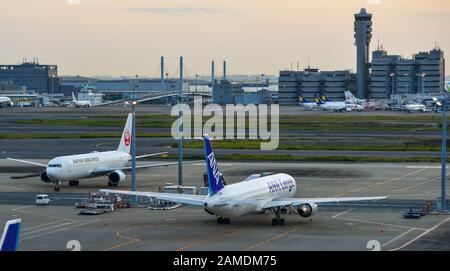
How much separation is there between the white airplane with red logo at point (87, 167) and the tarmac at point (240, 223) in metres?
1.27

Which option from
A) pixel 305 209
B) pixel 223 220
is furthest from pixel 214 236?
pixel 305 209

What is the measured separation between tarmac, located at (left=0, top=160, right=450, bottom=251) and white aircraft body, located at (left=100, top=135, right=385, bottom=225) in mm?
1084

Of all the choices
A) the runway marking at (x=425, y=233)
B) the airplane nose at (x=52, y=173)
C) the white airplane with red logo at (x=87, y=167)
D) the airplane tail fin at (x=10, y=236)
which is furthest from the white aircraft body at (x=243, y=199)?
the airplane tail fin at (x=10, y=236)

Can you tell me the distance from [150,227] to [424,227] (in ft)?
66.2

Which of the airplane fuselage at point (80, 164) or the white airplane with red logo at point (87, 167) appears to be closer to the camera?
the airplane fuselage at point (80, 164)

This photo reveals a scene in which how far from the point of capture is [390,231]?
61000mm

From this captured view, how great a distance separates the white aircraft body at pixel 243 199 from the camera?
59688mm

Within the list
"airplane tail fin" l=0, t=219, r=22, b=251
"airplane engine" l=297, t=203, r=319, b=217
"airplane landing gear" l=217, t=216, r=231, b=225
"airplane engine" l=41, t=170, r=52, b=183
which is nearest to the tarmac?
"airplane landing gear" l=217, t=216, r=231, b=225

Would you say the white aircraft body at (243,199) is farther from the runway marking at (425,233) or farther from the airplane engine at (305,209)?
the runway marking at (425,233)

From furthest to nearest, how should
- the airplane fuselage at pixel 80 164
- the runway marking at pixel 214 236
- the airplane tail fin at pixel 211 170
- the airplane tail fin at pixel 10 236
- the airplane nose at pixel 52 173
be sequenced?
the airplane fuselage at pixel 80 164
the airplane nose at pixel 52 173
the airplane tail fin at pixel 211 170
the runway marking at pixel 214 236
the airplane tail fin at pixel 10 236
